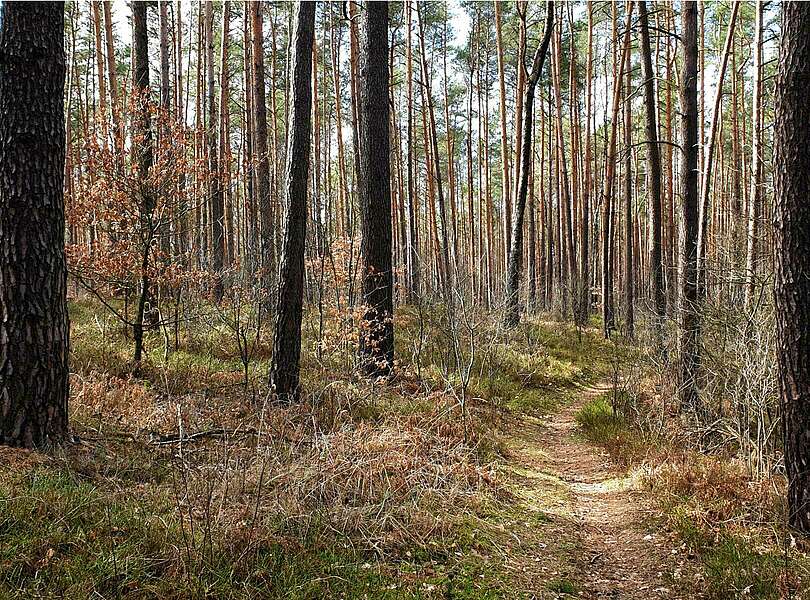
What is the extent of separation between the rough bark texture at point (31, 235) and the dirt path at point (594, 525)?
12.2 ft

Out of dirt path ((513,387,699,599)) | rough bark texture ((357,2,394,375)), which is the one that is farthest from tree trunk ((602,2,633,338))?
dirt path ((513,387,699,599))

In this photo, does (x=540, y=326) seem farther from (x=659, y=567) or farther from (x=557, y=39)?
(x=659, y=567)

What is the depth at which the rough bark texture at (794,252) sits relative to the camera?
13.1ft

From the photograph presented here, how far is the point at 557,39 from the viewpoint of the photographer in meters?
19.2

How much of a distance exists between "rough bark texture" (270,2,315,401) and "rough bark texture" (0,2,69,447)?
106 inches

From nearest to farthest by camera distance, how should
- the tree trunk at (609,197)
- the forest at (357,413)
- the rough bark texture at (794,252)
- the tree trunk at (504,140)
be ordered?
the forest at (357,413)
the rough bark texture at (794,252)
the tree trunk at (609,197)
the tree trunk at (504,140)

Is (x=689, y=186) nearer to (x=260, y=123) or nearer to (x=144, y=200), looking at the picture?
(x=144, y=200)

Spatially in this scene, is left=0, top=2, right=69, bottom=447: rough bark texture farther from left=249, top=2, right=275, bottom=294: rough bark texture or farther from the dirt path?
left=249, top=2, right=275, bottom=294: rough bark texture

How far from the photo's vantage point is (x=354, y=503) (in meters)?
4.34

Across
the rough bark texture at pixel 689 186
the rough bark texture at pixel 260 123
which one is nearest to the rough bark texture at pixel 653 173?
the rough bark texture at pixel 689 186

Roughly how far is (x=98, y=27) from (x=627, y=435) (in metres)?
18.6

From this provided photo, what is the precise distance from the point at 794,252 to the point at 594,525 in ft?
8.65

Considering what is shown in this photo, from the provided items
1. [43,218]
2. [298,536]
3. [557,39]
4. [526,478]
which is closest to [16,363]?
[43,218]

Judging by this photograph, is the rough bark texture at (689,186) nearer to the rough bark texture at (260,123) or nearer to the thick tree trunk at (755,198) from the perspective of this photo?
the thick tree trunk at (755,198)
